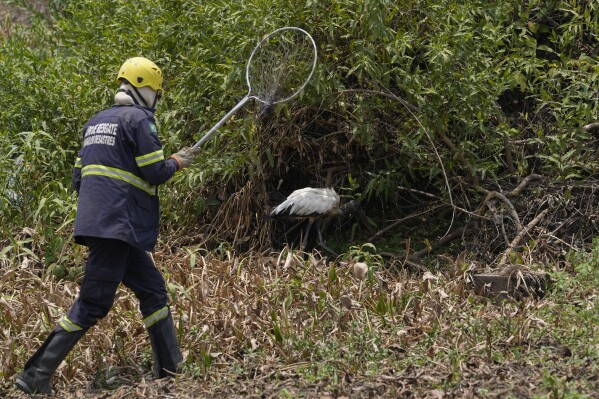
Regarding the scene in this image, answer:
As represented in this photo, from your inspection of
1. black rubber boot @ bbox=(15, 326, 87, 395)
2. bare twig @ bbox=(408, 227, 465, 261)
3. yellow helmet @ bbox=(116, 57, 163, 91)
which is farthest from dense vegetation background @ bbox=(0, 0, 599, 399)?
yellow helmet @ bbox=(116, 57, 163, 91)

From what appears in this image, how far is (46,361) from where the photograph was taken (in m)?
5.20

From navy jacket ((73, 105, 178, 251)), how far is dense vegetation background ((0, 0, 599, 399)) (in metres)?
1.12

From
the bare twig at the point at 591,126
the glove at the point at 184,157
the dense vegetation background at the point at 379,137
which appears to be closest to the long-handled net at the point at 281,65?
the dense vegetation background at the point at 379,137

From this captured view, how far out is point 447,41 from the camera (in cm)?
667

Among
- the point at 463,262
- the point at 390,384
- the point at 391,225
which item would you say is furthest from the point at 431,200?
the point at 390,384

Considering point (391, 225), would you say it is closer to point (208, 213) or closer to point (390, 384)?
point (208, 213)

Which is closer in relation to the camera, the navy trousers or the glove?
the navy trousers

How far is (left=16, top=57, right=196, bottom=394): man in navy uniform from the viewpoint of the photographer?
17.0ft

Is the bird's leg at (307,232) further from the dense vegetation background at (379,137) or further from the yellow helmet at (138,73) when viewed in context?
the yellow helmet at (138,73)

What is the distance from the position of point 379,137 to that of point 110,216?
8.91 feet

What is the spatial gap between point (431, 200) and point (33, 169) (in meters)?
3.27

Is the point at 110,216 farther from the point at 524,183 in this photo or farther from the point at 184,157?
the point at 524,183

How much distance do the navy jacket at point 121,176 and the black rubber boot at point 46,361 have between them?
0.57m

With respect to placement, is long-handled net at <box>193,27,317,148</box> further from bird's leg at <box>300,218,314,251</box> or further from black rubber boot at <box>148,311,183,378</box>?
black rubber boot at <box>148,311,183,378</box>
